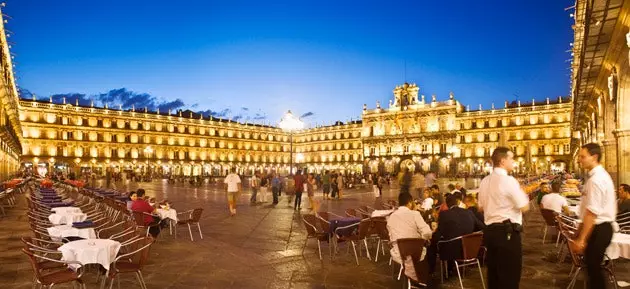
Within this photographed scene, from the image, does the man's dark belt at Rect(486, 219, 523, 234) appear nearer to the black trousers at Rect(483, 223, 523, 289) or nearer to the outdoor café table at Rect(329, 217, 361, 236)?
the black trousers at Rect(483, 223, 523, 289)

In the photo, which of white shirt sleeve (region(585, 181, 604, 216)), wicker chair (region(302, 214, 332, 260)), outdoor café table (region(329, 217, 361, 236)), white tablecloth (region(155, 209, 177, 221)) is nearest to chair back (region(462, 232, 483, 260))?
white shirt sleeve (region(585, 181, 604, 216))

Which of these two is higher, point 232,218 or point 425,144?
point 425,144

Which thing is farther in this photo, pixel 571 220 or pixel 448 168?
pixel 448 168

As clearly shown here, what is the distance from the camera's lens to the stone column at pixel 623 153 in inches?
489

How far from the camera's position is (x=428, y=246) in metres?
6.38

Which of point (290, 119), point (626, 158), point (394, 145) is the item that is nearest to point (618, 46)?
point (626, 158)

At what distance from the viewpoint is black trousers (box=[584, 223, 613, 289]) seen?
4.04 meters

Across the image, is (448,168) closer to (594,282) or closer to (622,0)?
(622,0)

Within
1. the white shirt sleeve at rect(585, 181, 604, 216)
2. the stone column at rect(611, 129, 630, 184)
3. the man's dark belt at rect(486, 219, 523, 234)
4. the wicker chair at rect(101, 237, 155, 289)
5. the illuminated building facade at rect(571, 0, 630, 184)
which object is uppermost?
the illuminated building facade at rect(571, 0, 630, 184)

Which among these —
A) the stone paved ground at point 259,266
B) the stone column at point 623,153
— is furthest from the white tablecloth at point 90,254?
the stone column at point 623,153

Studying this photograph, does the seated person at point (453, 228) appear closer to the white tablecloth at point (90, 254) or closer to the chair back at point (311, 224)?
the chair back at point (311, 224)

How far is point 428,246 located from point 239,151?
86.9m

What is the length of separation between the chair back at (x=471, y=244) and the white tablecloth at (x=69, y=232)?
228 inches

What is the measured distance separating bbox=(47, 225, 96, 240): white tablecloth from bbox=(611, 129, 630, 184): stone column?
13.0 m
